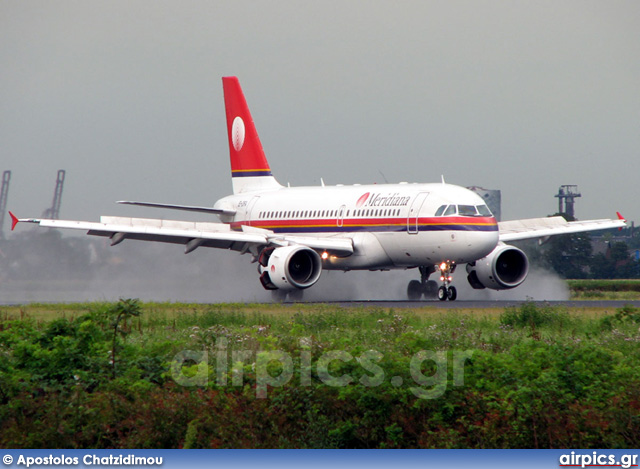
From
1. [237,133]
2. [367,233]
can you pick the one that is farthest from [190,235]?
[237,133]

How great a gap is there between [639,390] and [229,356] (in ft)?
18.8

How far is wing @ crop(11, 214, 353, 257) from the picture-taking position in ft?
111

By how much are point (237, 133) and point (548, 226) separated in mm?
14138

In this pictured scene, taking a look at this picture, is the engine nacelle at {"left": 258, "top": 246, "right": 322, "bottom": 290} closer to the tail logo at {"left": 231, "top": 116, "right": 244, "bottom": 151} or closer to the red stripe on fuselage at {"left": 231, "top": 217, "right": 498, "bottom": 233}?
the red stripe on fuselage at {"left": 231, "top": 217, "right": 498, "bottom": 233}

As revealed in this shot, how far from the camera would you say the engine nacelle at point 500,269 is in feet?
112

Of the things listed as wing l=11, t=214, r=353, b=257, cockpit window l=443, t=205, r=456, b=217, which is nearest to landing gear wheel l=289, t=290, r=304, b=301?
wing l=11, t=214, r=353, b=257

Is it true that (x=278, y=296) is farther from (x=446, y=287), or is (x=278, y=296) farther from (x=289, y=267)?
(x=446, y=287)

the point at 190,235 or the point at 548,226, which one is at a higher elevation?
the point at 548,226

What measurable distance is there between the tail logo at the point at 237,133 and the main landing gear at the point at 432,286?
11.3 meters

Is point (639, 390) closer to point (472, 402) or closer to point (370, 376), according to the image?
point (472, 402)

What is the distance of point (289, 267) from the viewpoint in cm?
3341

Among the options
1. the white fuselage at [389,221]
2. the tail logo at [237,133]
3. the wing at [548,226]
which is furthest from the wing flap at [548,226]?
the tail logo at [237,133]

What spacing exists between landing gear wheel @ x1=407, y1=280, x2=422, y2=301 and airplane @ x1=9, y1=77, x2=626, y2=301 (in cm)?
4

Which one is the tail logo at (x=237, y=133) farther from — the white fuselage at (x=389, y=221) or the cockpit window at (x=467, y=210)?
the cockpit window at (x=467, y=210)
